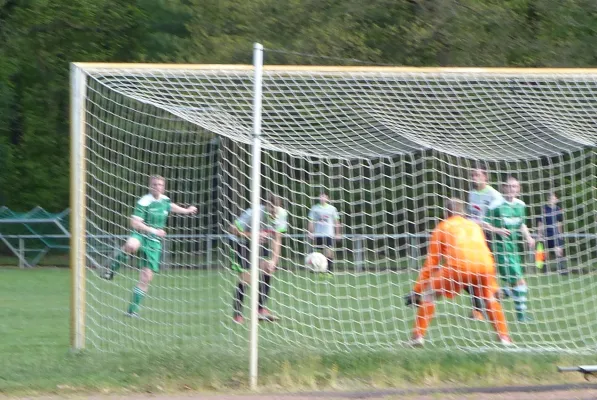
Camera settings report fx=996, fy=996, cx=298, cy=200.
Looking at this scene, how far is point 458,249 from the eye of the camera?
30.6ft

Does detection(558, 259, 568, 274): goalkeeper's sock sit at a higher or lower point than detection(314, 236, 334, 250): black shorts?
lower

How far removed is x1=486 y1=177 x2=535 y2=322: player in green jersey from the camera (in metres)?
10.9

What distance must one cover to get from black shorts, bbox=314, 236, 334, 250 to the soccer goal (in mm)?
241

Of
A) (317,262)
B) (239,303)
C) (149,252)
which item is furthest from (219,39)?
(239,303)

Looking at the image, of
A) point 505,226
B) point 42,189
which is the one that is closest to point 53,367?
point 505,226

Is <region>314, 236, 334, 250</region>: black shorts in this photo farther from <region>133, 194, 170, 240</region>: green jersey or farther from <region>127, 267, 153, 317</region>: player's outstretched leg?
<region>127, 267, 153, 317</region>: player's outstretched leg

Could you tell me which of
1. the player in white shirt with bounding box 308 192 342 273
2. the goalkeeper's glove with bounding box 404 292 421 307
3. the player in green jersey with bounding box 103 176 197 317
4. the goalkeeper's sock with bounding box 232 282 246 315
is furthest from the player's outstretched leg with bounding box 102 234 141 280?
the goalkeeper's glove with bounding box 404 292 421 307

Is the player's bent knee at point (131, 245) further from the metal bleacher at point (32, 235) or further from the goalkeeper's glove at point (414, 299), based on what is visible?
the metal bleacher at point (32, 235)

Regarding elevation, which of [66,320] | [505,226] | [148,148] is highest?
[148,148]

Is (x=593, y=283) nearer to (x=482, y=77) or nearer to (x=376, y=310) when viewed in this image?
(x=376, y=310)

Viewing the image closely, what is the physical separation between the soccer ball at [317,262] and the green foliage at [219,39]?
1144cm

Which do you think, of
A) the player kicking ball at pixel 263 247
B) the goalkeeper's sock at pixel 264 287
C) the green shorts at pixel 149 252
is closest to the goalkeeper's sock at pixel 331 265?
the player kicking ball at pixel 263 247

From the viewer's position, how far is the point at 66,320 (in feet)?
38.9

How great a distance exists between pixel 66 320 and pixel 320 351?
436 centimetres
